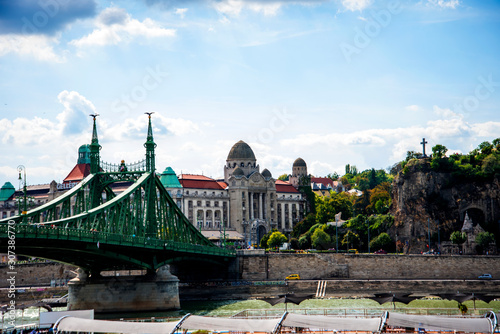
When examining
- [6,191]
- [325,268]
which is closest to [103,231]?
[325,268]

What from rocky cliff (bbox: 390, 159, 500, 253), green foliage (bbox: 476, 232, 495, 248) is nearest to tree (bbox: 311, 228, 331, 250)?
rocky cliff (bbox: 390, 159, 500, 253)

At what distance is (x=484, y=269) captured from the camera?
314 feet

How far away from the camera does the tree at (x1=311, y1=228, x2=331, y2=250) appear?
4732 inches

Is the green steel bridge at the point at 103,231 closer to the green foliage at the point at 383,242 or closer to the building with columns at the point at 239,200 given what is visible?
the green foliage at the point at 383,242

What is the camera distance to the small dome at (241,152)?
165m

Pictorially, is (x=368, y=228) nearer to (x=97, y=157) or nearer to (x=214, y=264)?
(x=214, y=264)

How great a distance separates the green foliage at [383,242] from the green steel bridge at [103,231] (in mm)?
33855

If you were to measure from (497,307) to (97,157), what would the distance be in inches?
1657

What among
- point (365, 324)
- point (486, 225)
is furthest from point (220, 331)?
point (486, 225)

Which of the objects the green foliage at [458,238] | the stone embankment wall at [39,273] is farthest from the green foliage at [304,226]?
the stone embankment wall at [39,273]

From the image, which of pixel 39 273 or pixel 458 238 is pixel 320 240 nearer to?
pixel 458 238

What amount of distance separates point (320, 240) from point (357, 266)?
20236 millimetres

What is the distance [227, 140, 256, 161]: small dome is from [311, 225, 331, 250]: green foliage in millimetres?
46392

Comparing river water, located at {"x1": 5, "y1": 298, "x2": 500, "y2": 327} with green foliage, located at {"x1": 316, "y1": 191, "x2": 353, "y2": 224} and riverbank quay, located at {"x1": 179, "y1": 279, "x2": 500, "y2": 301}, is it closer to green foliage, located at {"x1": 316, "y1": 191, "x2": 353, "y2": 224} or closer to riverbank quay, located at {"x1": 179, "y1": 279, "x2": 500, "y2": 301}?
riverbank quay, located at {"x1": 179, "y1": 279, "x2": 500, "y2": 301}
